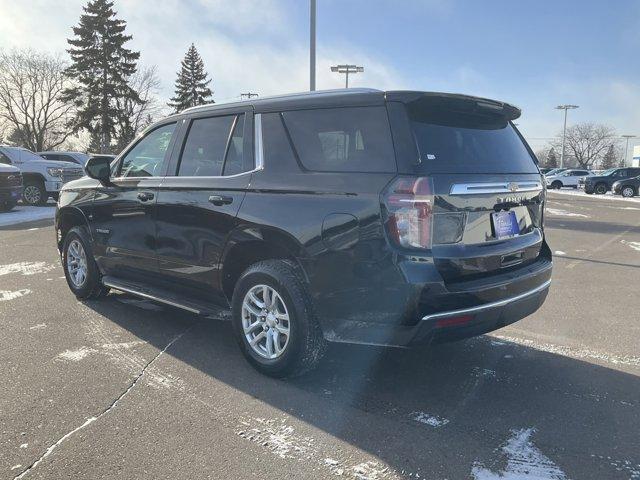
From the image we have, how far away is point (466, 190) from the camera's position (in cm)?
322

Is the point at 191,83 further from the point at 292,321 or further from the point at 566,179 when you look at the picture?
the point at 292,321

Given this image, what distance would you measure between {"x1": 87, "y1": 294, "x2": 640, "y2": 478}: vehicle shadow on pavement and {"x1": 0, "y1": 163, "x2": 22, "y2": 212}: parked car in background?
11888mm

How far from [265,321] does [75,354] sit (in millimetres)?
1639

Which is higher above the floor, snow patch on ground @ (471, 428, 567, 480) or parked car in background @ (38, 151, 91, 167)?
parked car in background @ (38, 151, 91, 167)

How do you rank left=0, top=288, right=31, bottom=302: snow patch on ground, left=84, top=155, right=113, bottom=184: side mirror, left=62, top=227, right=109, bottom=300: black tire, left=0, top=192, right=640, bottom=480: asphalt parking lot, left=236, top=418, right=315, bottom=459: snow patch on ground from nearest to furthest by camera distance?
1. left=0, top=192, right=640, bottom=480: asphalt parking lot
2. left=236, top=418, right=315, bottom=459: snow patch on ground
3. left=84, top=155, right=113, bottom=184: side mirror
4. left=62, top=227, right=109, bottom=300: black tire
5. left=0, top=288, right=31, bottom=302: snow patch on ground

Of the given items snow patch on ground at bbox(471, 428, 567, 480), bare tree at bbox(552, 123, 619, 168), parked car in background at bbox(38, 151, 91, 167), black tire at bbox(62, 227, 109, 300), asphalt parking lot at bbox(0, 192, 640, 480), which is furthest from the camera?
bare tree at bbox(552, 123, 619, 168)

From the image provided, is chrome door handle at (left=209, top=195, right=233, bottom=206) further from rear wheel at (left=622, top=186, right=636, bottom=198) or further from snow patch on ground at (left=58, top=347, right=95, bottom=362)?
rear wheel at (left=622, top=186, right=636, bottom=198)

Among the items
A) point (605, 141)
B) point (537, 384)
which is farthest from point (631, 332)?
point (605, 141)

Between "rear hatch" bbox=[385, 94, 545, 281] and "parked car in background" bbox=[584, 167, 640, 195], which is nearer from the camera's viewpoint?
"rear hatch" bbox=[385, 94, 545, 281]

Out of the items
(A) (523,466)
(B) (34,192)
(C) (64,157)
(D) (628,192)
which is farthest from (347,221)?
(D) (628,192)

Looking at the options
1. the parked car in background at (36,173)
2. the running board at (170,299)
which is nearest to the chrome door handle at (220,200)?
the running board at (170,299)

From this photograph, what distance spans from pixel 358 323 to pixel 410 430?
0.67 m

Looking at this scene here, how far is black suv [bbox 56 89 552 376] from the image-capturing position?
309cm

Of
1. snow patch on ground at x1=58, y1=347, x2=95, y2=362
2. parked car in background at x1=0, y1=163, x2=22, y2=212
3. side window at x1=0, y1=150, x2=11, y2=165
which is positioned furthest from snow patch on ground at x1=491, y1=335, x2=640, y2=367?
side window at x1=0, y1=150, x2=11, y2=165
